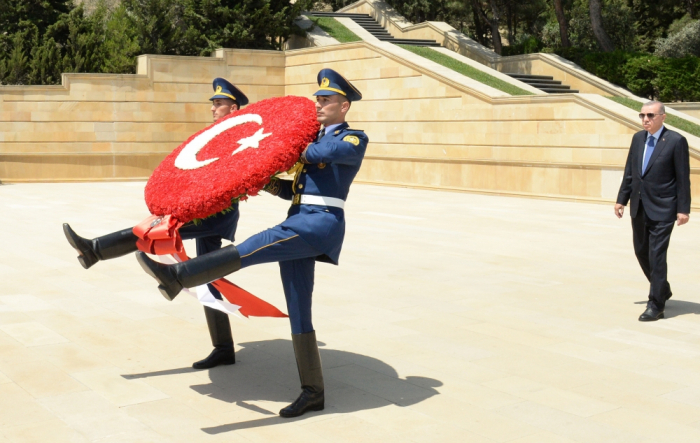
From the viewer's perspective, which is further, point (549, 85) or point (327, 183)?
point (549, 85)

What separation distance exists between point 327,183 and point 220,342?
1459mm

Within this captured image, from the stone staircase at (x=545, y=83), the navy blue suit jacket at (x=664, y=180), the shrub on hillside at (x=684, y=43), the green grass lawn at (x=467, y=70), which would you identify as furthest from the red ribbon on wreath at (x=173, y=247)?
the shrub on hillside at (x=684, y=43)

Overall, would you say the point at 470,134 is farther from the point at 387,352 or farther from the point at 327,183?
the point at 327,183

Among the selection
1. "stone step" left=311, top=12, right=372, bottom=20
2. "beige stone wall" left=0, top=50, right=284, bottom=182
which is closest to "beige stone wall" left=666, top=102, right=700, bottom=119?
"beige stone wall" left=0, top=50, right=284, bottom=182

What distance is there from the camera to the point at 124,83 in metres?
22.3

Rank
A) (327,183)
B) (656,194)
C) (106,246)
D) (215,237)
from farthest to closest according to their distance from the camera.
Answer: (656,194) < (215,237) < (106,246) < (327,183)

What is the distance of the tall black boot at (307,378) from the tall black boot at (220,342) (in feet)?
3.07

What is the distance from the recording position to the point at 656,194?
7016 mm

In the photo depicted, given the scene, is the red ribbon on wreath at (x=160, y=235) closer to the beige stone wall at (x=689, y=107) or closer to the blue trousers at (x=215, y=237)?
the blue trousers at (x=215, y=237)

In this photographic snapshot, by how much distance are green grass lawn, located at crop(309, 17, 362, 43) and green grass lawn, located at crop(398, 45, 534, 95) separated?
14.1ft

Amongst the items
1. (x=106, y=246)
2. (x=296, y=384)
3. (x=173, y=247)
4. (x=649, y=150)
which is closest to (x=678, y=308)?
(x=649, y=150)

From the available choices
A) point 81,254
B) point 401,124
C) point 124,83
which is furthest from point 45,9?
point 81,254

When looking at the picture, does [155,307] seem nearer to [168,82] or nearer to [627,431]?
[627,431]

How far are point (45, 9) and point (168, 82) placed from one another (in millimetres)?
5528
